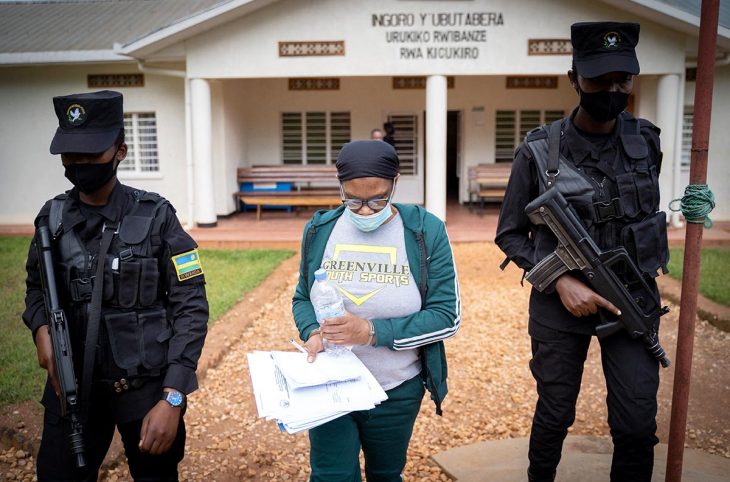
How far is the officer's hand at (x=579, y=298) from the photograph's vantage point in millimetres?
2805

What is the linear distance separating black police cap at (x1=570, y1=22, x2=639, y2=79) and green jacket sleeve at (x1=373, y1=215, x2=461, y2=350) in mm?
920

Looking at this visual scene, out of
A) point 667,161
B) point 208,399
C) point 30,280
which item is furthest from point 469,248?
point 30,280

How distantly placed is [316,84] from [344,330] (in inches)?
534

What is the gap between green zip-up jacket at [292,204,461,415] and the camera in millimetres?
2549

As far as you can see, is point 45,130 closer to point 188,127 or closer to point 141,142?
point 141,142

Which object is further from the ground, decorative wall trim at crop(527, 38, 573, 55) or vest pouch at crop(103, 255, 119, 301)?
decorative wall trim at crop(527, 38, 573, 55)

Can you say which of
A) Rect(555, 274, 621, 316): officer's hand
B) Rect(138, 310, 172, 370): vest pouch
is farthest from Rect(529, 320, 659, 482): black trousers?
Rect(138, 310, 172, 370): vest pouch

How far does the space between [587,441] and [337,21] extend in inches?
381

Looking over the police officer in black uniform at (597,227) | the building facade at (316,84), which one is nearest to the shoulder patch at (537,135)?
the police officer in black uniform at (597,227)

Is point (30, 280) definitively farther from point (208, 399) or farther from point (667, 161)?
point (667, 161)

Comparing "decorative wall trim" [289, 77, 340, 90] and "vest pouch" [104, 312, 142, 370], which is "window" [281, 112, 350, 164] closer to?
"decorative wall trim" [289, 77, 340, 90]

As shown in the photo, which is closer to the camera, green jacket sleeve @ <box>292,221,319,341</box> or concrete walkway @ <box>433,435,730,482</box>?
green jacket sleeve @ <box>292,221,319,341</box>

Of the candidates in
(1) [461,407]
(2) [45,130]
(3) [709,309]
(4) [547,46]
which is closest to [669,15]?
(4) [547,46]

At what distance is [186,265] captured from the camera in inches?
106
